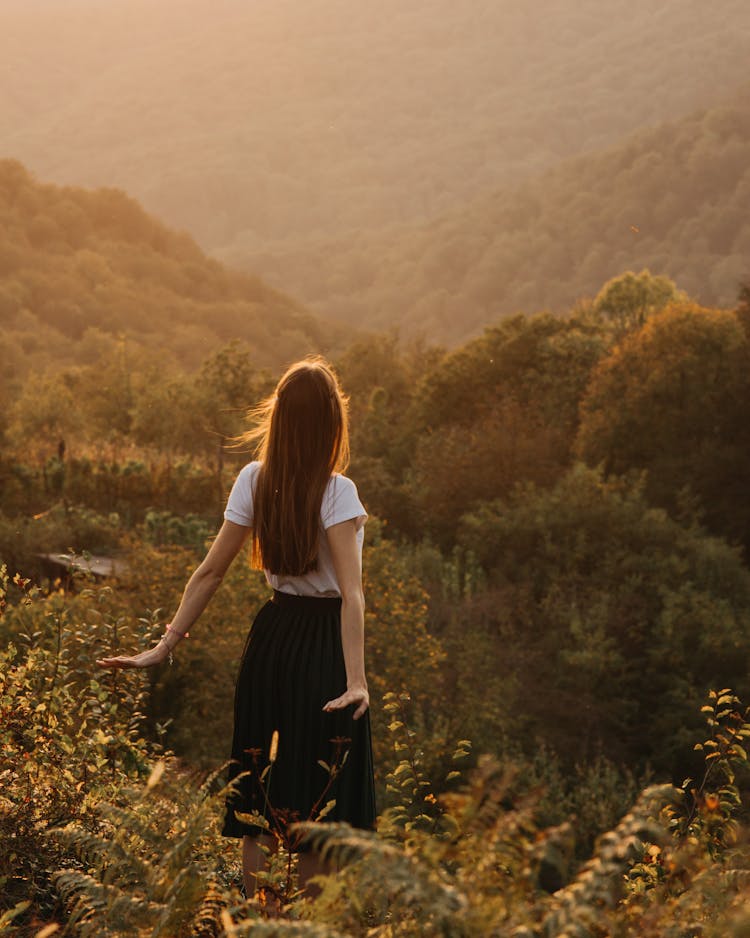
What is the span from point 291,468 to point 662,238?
4250 inches

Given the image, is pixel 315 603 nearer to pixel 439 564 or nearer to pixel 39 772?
pixel 39 772

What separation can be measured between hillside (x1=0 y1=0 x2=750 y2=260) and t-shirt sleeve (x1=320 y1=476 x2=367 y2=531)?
4415 inches

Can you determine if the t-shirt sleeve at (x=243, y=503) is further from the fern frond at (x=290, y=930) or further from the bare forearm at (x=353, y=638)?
the fern frond at (x=290, y=930)

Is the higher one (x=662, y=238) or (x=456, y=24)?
(x=456, y=24)

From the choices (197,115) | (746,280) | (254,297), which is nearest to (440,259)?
(254,297)

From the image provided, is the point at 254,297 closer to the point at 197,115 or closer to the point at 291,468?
the point at 197,115

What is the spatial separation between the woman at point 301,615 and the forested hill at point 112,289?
74.0m

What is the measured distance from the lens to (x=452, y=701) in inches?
595

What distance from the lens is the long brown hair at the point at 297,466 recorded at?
3.01 m

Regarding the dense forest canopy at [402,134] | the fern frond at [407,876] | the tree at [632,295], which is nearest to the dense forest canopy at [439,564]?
the fern frond at [407,876]

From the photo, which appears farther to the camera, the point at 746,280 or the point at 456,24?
the point at 456,24

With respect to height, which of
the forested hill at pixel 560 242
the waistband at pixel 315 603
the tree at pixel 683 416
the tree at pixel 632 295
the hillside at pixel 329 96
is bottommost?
the tree at pixel 683 416

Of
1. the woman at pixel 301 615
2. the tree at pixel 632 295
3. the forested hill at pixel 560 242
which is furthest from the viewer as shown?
the forested hill at pixel 560 242

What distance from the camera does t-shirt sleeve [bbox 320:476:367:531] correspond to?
301 cm
